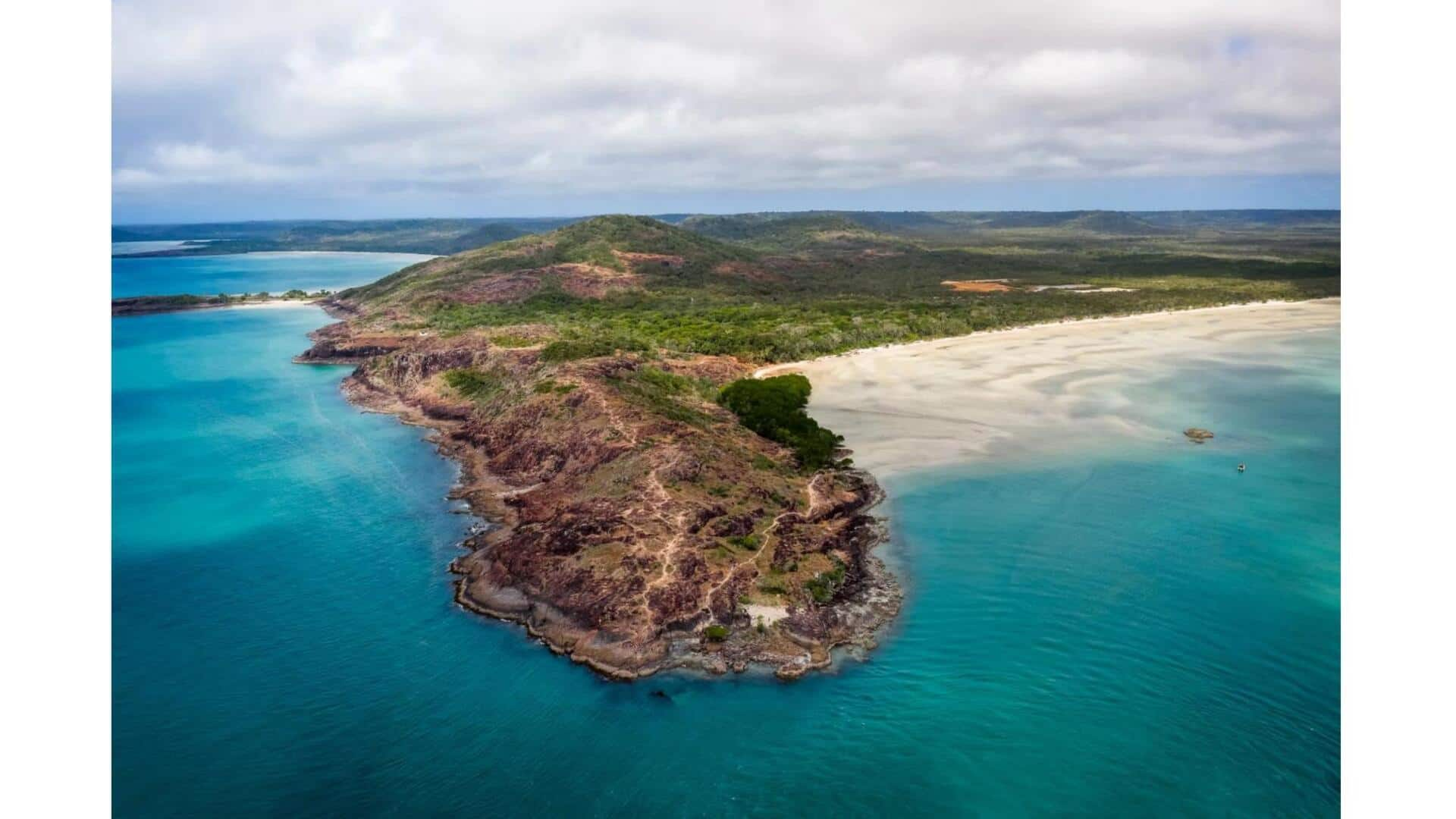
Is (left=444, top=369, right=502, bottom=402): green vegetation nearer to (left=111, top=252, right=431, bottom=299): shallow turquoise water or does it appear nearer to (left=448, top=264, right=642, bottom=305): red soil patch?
(left=448, top=264, right=642, bottom=305): red soil patch

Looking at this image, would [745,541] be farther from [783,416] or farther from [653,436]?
[783,416]

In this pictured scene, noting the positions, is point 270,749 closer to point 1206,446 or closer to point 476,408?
point 476,408

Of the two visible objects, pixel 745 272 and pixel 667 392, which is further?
pixel 745 272

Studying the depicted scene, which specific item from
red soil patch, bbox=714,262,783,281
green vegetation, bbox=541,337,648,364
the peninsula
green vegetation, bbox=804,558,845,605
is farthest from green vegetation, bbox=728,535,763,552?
red soil patch, bbox=714,262,783,281

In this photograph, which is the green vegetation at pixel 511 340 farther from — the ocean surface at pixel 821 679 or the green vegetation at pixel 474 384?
the ocean surface at pixel 821 679

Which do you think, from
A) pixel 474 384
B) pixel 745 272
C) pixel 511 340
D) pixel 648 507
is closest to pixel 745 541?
pixel 648 507

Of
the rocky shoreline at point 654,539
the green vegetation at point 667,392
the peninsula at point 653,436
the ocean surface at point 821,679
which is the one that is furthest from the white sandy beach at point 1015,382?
the rocky shoreline at point 654,539

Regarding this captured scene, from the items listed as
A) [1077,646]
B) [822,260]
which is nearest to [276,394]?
[1077,646]
